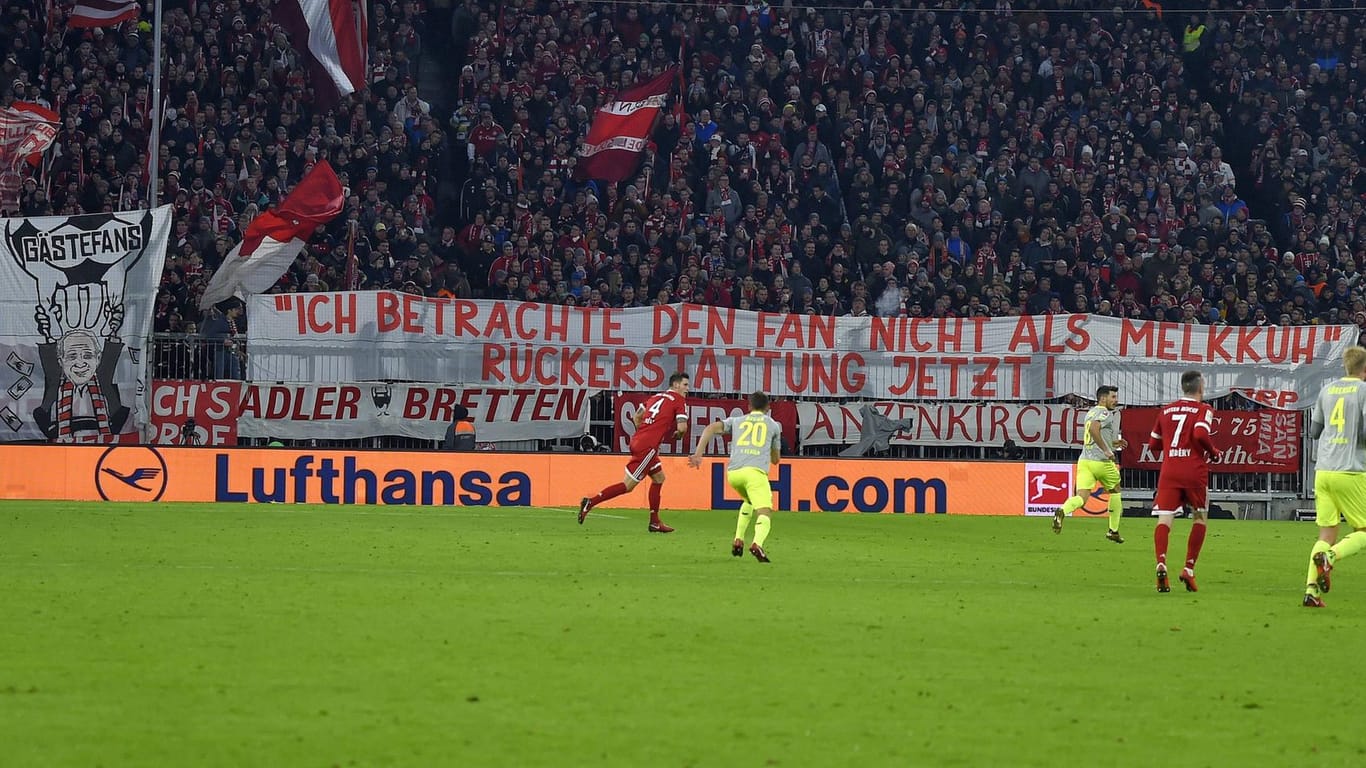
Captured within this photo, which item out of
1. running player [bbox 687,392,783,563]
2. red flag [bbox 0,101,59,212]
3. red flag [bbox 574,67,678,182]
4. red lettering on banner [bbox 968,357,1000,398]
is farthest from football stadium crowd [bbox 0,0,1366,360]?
running player [bbox 687,392,783,563]

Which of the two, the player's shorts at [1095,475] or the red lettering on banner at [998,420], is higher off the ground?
the red lettering on banner at [998,420]

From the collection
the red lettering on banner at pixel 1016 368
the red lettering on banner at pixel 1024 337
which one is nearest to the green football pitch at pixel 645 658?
the red lettering on banner at pixel 1016 368

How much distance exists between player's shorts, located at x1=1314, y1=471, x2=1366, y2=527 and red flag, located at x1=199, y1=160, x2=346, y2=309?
18.3m

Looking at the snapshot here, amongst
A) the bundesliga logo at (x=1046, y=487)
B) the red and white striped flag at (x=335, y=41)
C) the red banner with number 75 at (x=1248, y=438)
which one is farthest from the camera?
the red and white striped flag at (x=335, y=41)

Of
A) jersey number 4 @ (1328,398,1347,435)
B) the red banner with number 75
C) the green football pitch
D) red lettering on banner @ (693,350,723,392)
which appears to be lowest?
the green football pitch

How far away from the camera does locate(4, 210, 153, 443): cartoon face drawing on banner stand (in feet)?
84.3

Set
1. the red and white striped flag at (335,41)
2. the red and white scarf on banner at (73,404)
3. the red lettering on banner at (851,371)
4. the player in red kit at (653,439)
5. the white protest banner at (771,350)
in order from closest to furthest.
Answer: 1. the player in red kit at (653,439)
2. the red and white scarf on banner at (73,404)
3. the white protest banner at (771,350)
4. the red lettering on banner at (851,371)
5. the red and white striped flag at (335,41)

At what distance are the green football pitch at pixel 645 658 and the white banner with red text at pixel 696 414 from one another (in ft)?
29.4

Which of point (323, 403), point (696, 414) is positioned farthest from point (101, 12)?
point (696, 414)

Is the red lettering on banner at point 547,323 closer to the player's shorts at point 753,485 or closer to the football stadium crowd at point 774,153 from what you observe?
the football stadium crowd at point 774,153

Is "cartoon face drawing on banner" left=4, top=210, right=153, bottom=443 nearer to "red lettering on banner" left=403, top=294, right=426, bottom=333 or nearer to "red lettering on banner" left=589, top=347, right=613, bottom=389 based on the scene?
"red lettering on banner" left=403, top=294, right=426, bottom=333

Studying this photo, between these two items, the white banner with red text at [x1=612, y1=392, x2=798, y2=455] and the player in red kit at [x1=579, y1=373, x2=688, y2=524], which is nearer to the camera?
the player in red kit at [x1=579, y1=373, x2=688, y2=524]

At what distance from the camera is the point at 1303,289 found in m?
32.5

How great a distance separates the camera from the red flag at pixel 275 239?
28.1 metres
